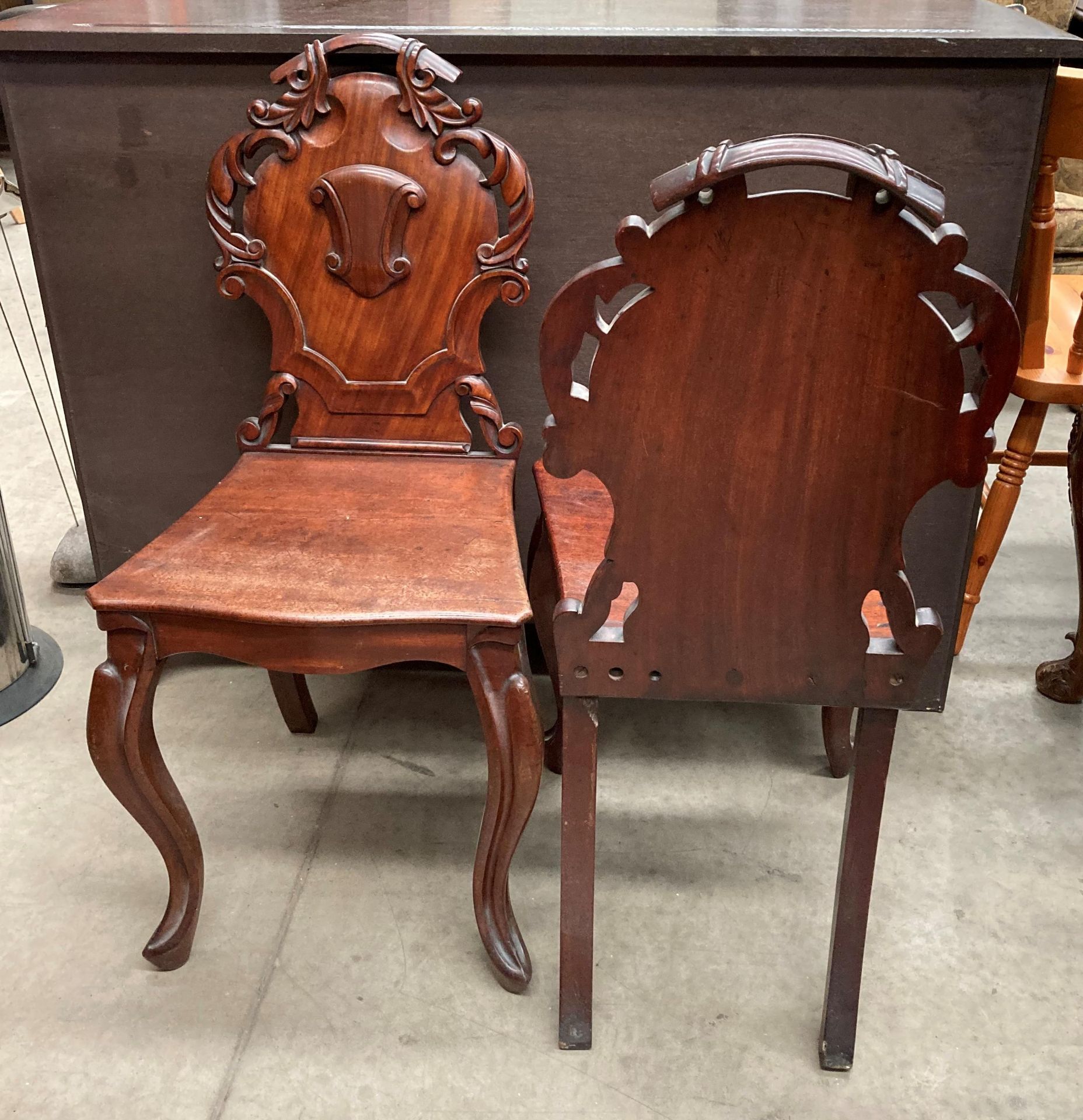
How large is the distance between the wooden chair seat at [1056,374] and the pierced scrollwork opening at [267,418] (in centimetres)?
120

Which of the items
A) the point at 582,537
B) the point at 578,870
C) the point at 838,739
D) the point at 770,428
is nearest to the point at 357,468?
the point at 582,537

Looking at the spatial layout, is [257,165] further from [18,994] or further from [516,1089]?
[516,1089]

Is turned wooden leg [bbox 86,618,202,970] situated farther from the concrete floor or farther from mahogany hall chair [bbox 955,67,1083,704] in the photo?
mahogany hall chair [bbox 955,67,1083,704]

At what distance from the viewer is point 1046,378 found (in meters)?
2.08

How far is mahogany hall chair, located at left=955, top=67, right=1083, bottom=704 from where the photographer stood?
176cm

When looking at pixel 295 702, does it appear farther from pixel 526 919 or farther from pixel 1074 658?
pixel 1074 658

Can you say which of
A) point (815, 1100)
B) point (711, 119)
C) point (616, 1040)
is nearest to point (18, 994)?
point (616, 1040)

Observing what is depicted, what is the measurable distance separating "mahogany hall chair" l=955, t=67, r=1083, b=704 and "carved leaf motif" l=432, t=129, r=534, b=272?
31.8 inches

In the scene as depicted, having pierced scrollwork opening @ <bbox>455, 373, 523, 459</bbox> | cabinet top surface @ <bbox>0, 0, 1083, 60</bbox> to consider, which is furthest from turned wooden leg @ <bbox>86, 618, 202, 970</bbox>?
cabinet top surface @ <bbox>0, 0, 1083, 60</bbox>

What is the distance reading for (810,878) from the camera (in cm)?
179

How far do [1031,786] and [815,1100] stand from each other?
82cm

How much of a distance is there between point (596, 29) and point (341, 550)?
88cm

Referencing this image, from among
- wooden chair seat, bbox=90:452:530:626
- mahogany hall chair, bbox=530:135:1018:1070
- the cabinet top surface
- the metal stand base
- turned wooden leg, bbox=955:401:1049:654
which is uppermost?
the cabinet top surface

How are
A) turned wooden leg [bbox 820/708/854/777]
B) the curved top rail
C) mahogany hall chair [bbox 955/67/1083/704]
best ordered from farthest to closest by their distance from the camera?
turned wooden leg [bbox 820/708/854/777] → mahogany hall chair [bbox 955/67/1083/704] → the curved top rail
